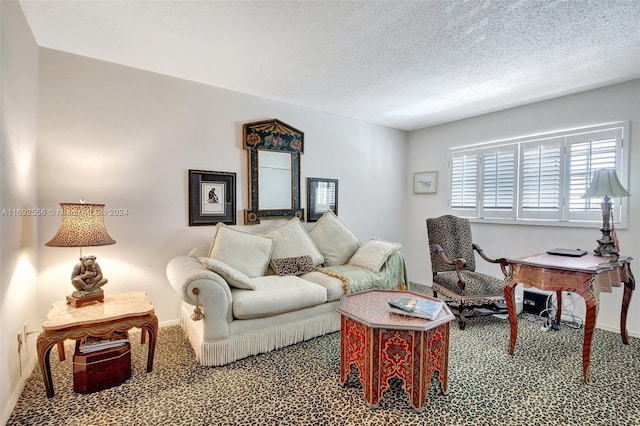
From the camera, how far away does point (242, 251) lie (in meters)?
3.06

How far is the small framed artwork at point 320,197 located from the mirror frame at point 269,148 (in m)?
0.17

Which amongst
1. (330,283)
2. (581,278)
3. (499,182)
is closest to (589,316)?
(581,278)

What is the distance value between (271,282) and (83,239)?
1495 mm

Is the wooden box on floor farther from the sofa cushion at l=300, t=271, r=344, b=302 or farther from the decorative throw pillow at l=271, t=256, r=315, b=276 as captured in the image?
the sofa cushion at l=300, t=271, r=344, b=302

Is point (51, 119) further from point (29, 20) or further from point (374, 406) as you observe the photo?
point (374, 406)

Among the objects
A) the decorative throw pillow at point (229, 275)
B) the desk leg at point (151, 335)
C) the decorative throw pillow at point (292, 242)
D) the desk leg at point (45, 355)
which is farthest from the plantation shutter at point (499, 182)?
the desk leg at point (45, 355)

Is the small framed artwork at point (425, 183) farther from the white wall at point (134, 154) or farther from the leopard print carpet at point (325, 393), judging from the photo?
the leopard print carpet at point (325, 393)

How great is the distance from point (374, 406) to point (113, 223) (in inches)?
106

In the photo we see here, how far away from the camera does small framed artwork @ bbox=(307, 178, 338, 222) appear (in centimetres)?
410

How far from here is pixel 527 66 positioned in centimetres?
278

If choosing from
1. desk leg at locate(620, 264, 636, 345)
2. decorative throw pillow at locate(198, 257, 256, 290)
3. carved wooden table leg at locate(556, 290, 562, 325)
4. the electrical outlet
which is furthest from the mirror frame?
desk leg at locate(620, 264, 636, 345)

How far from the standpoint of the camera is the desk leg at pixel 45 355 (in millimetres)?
1863

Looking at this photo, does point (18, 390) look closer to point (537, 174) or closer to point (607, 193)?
point (607, 193)

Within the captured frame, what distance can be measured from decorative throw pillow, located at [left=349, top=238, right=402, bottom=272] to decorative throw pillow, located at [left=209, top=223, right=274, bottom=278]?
3.47ft
